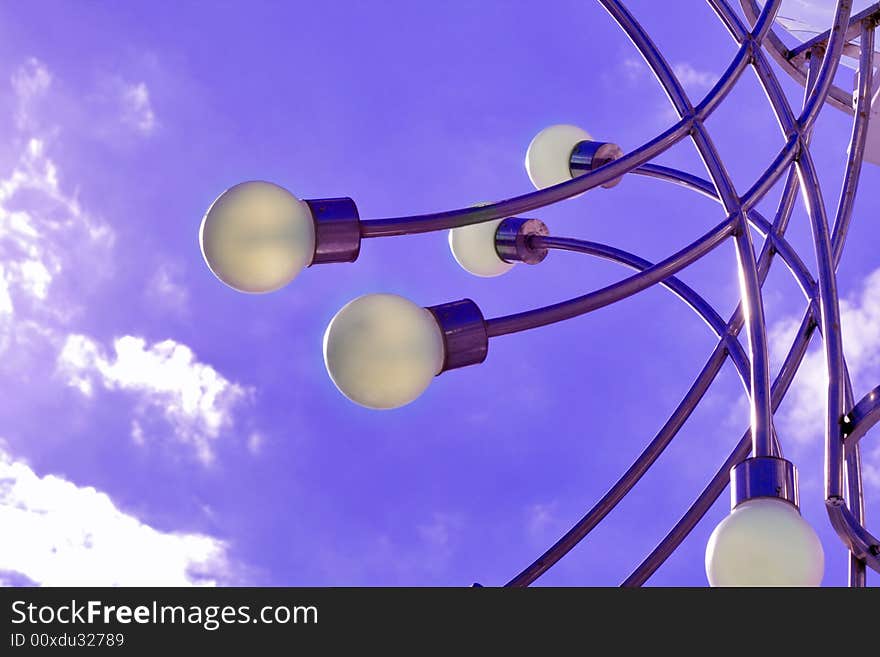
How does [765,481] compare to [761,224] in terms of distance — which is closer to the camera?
[765,481]

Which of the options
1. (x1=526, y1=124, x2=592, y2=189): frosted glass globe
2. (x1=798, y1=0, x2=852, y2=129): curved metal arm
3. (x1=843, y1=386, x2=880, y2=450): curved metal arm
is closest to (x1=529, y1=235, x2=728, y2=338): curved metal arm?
(x1=526, y1=124, x2=592, y2=189): frosted glass globe

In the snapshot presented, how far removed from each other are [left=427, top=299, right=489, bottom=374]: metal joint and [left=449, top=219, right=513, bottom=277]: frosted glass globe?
1919 millimetres

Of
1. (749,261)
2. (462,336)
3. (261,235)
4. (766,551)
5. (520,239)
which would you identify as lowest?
(766,551)

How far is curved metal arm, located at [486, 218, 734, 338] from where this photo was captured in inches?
98.1

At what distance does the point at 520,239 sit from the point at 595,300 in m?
1.67

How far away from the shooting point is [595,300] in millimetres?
2596

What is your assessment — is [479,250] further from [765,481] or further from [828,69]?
[765,481]

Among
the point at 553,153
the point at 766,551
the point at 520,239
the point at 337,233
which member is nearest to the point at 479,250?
the point at 520,239

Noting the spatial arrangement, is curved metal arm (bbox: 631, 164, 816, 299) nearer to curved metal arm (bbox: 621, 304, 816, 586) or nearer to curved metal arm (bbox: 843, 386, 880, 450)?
curved metal arm (bbox: 621, 304, 816, 586)

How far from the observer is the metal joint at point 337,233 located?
8.42 ft

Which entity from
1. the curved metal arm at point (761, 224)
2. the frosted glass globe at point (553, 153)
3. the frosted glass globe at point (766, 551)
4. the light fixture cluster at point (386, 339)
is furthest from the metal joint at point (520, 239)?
the frosted glass globe at point (766, 551)
